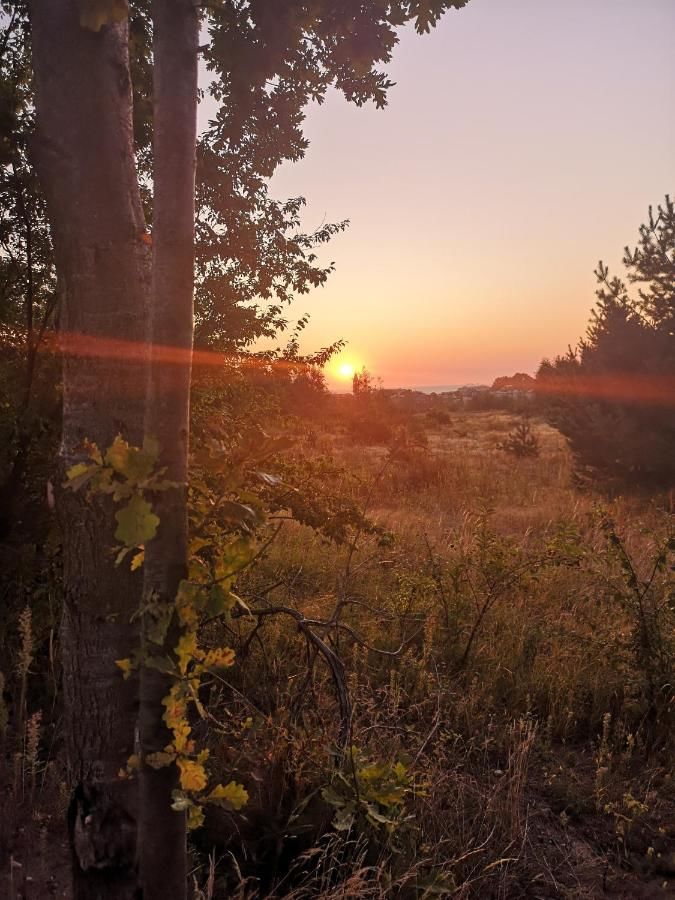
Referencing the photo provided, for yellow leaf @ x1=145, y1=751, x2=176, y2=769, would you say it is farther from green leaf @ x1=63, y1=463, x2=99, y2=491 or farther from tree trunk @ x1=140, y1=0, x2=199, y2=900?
green leaf @ x1=63, y1=463, x2=99, y2=491

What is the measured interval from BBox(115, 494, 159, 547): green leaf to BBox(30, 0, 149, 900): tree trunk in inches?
24.5

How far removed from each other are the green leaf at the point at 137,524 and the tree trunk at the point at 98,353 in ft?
2.04

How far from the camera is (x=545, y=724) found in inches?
126

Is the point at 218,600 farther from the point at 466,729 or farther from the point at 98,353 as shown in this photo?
the point at 466,729

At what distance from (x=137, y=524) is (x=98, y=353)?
740 millimetres

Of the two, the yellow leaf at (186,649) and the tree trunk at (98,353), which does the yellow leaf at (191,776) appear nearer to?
the yellow leaf at (186,649)

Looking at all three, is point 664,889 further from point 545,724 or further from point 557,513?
point 557,513

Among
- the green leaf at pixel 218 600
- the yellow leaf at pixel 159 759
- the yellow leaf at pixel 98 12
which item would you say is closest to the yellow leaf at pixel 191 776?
the yellow leaf at pixel 159 759

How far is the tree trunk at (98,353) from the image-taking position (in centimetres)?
145

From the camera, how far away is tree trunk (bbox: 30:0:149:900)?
57.2 inches

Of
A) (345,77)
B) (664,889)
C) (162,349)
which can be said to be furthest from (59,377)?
(664,889)

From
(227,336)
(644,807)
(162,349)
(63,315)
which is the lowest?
(644,807)

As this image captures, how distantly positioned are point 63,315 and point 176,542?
2.66 feet

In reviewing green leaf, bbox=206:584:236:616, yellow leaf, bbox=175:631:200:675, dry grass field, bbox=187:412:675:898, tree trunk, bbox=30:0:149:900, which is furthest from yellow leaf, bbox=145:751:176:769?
dry grass field, bbox=187:412:675:898
